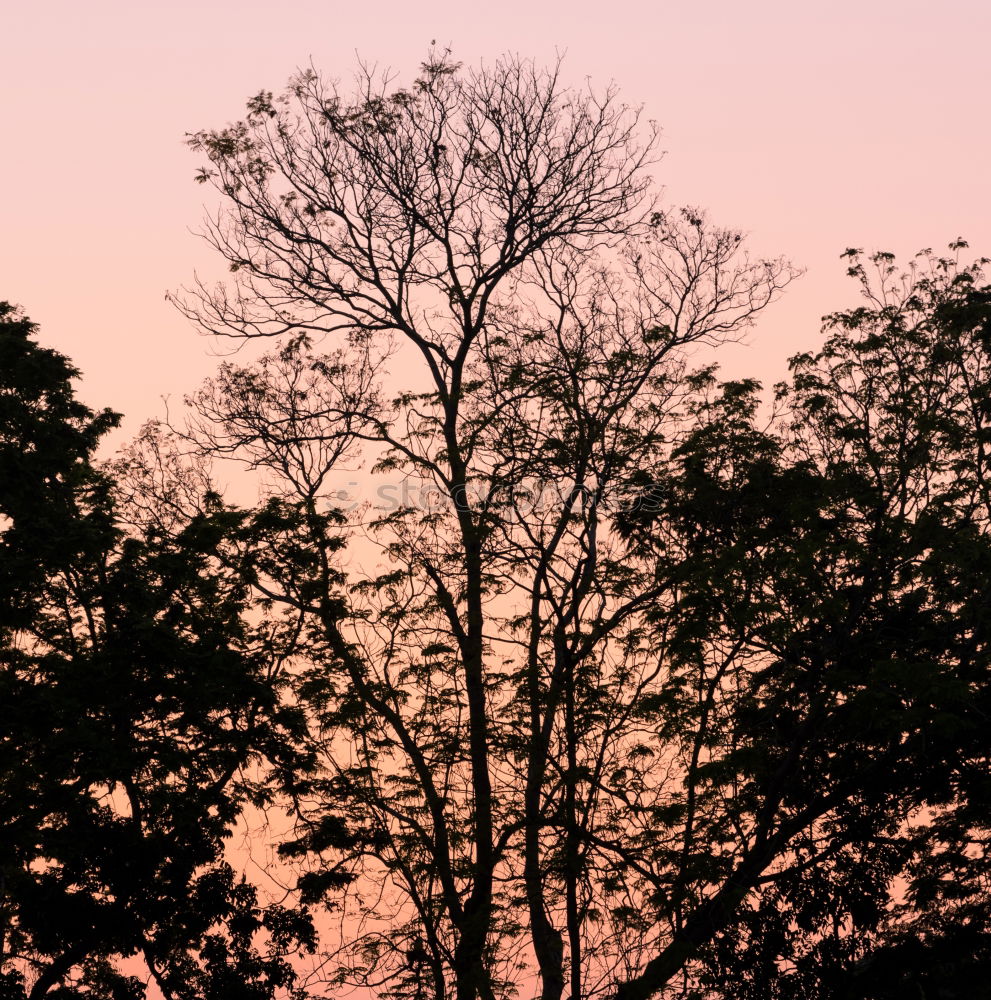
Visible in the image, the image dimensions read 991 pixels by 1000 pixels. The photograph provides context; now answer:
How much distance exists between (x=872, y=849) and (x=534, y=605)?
20.7ft

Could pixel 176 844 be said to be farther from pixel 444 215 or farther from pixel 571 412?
pixel 444 215

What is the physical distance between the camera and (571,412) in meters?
18.0

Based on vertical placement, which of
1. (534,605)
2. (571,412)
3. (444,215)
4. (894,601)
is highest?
(444,215)

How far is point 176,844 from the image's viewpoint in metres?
16.4

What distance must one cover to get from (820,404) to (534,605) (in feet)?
17.6

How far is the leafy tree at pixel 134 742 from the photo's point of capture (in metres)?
15.9

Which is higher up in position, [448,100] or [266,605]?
[448,100]

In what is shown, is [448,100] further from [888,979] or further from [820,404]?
[888,979]

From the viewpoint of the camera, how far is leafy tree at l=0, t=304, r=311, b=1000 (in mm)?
15914

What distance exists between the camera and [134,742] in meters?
15.8

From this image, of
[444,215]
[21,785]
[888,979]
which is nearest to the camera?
[21,785]

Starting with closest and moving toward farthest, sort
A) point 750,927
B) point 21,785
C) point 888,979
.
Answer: point 21,785 < point 750,927 < point 888,979

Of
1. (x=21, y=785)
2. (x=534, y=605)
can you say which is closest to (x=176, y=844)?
(x=21, y=785)

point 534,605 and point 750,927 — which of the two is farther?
point 534,605
